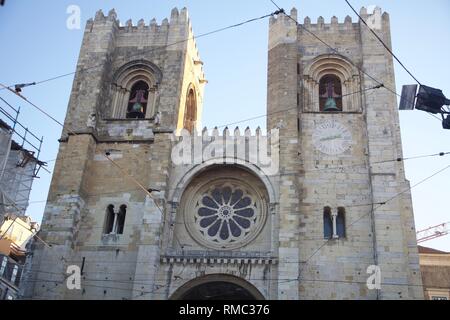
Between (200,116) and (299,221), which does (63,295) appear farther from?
(200,116)

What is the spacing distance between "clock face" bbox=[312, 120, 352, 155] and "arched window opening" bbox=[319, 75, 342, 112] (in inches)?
34.3

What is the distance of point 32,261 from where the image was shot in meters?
17.9

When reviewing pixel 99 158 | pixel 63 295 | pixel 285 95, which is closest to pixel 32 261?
pixel 63 295

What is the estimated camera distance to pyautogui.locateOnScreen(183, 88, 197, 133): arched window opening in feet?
78.4

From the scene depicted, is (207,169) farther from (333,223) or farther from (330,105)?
(330,105)

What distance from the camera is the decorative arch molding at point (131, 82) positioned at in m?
21.8

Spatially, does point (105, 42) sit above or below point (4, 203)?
above

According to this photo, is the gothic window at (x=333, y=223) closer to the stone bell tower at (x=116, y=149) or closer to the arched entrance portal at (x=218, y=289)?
the arched entrance portal at (x=218, y=289)

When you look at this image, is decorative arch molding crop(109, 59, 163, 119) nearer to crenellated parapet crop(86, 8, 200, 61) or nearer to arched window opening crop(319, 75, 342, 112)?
crenellated parapet crop(86, 8, 200, 61)

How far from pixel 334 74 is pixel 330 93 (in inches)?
31.1

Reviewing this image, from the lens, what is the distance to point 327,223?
18391 millimetres

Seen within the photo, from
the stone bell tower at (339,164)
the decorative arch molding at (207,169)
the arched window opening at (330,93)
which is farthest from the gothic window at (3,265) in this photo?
the arched window opening at (330,93)

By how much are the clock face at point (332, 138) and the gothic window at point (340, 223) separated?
82.3 inches
